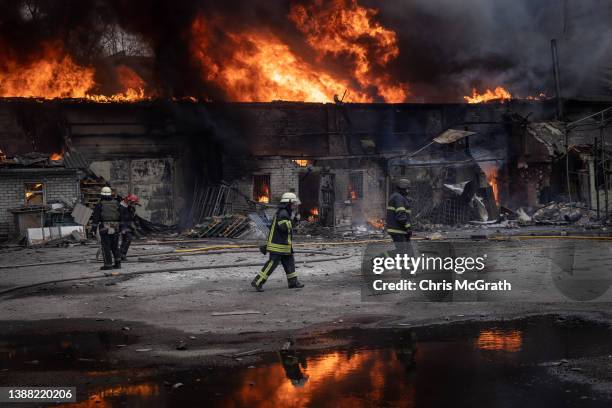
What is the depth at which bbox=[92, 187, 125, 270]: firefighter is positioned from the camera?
12961 millimetres

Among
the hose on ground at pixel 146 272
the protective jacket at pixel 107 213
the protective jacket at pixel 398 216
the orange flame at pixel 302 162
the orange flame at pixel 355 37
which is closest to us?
the protective jacket at pixel 398 216

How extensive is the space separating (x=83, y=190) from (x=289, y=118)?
875 centimetres

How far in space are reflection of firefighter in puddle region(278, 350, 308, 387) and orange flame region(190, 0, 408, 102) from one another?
851 inches

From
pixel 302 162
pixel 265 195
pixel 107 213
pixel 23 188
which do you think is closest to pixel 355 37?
pixel 302 162

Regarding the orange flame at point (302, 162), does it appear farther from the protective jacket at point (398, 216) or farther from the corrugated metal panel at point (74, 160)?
the protective jacket at point (398, 216)

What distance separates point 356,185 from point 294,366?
67.3 feet

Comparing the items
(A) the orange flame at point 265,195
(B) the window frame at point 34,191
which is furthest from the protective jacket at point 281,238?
(A) the orange flame at point 265,195

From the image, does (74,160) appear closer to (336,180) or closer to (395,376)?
(336,180)

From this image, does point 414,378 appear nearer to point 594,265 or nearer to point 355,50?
point 594,265

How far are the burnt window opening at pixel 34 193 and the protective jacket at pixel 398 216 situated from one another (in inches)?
608

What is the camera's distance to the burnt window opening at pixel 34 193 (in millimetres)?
22719

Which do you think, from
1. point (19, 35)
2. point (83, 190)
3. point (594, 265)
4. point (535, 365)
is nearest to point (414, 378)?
point (535, 365)

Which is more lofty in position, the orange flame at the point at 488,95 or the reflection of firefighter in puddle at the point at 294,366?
the orange flame at the point at 488,95

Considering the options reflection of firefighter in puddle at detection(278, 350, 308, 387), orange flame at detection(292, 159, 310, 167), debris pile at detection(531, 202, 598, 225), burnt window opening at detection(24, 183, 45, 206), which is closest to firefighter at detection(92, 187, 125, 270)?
reflection of firefighter in puddle at detection(278, 350, 308, 387)
